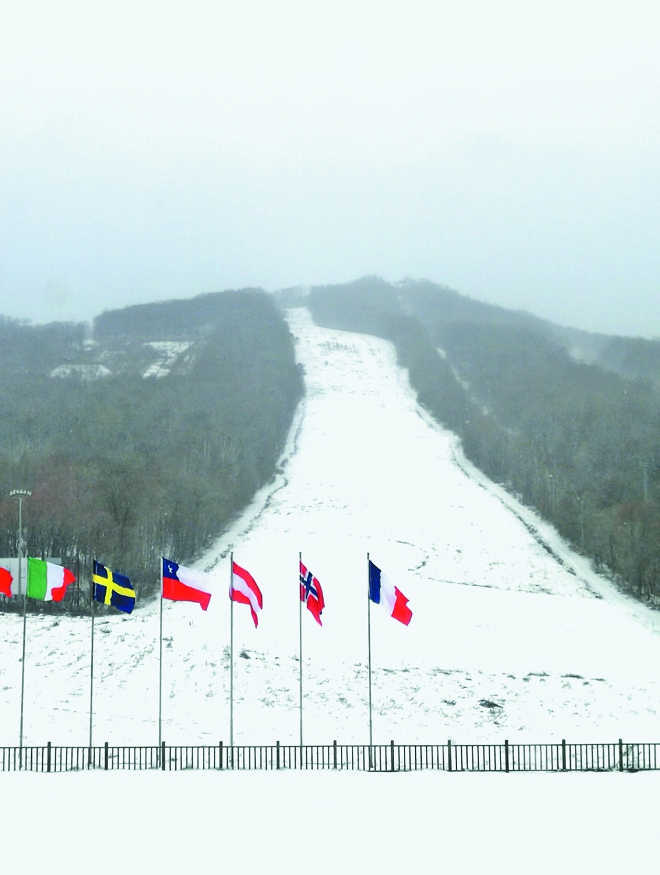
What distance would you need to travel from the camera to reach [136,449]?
9281cm

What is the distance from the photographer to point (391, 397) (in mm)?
159750

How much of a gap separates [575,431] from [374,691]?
81.1 meters

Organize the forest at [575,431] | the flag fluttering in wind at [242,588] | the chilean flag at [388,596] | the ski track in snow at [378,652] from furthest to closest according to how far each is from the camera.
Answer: the forest at [575,431] → the ski track in snow at [378,652] → the flag fluttering in wind at [242,588] → the chilean flag at [388,596]

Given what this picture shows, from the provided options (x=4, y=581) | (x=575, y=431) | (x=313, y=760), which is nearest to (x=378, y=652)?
(x=313, y=760)

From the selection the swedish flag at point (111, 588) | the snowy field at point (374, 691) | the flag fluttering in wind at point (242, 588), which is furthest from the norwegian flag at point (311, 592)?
the snowy field at point (374, 691)

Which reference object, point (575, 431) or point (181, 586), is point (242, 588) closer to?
point (181, 586)

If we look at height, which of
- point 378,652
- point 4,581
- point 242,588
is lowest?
point 378,652

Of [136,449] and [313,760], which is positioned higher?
[136,449]

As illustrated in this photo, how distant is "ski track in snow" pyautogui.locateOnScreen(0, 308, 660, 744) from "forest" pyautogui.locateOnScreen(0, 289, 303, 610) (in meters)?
5.67

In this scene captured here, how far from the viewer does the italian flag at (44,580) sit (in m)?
27.2

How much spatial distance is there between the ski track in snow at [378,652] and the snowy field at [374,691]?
14cm

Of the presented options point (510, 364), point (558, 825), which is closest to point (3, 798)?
point (558, 825)

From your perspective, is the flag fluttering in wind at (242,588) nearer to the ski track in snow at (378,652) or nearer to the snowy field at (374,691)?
the snowy field at (374,691)

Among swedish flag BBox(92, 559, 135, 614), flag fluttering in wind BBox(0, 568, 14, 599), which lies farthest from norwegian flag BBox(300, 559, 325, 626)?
flag fluttering in wind BBox(0, 568, 14, 599)
